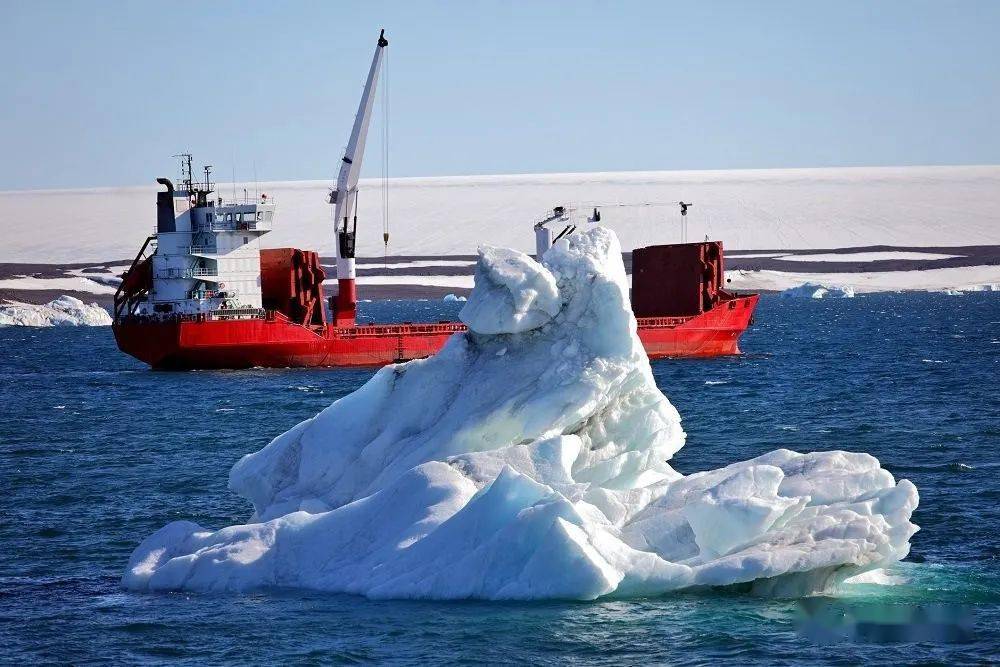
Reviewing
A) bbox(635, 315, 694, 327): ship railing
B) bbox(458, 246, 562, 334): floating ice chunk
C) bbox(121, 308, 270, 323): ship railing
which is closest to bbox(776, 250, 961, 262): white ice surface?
bbox(635, 315, 694, 327): ship railing

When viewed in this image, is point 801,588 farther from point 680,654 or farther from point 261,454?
point 261,454

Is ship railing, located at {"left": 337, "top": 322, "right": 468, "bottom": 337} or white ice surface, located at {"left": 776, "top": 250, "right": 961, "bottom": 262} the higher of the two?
ship railing, located at {"left": 337, "top": 322, "right": 468, "bottom": 337}

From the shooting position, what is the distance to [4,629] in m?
13.1

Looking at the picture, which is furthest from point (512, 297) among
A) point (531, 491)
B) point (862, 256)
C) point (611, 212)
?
point (611, 212)

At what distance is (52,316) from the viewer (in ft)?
329

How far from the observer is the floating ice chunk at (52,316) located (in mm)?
99938

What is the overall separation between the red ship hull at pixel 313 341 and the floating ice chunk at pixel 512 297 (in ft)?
107

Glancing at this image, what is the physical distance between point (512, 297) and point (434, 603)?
4062 mm

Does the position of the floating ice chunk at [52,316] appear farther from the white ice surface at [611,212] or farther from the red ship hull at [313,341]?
the red ship hull at [313,341]

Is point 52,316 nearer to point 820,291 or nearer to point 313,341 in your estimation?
point 313,341

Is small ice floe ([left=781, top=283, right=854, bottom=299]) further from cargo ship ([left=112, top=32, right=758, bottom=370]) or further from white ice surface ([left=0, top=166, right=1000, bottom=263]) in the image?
cargo ship ([left=112, top=32, right=758, bottom=370])

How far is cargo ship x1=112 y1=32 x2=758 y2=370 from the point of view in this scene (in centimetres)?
4803

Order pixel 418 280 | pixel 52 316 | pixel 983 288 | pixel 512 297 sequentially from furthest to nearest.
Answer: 1. pixel 418 280
2. pixel 983 288
3. pixel 52 316
4. pixel 512 297

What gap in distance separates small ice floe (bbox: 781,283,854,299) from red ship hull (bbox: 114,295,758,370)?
234 feet
